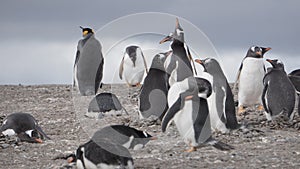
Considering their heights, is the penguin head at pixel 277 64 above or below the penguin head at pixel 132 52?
above

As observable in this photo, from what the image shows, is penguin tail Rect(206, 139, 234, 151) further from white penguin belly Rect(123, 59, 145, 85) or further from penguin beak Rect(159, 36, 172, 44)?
white penguin belly Rect(123, 59, 145, 85)

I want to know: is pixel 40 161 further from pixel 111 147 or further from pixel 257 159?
pixel 257 159

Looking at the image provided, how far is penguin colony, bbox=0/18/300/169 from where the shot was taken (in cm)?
579

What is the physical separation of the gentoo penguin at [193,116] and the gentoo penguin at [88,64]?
658cm

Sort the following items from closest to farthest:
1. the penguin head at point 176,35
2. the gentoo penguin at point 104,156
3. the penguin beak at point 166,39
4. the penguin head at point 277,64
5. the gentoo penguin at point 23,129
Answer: the gentoo penguin at point 104,156 → the gentoo penguin at point 23,129 → the penguin head at point 277,64 → the penguin head at point 176,35 → the penguin beak at point 166,39

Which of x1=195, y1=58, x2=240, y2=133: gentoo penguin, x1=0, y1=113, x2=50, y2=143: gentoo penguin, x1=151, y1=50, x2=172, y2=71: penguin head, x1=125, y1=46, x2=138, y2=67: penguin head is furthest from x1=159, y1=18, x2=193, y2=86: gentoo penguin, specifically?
x1=125, y1=46, x2=138, y2=67: penguin head

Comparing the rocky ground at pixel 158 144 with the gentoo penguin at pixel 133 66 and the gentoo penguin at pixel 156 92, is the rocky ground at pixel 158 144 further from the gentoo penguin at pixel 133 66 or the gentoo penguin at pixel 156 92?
the gentoo penguin at pixel 133 66

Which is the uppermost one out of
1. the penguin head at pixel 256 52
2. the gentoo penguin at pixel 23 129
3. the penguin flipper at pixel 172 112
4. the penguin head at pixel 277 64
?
the penguin head at pixel 256 52

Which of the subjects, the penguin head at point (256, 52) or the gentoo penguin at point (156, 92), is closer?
the gentoo penguin at point (156, 92)

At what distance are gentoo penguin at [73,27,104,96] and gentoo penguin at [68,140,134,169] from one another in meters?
7.87

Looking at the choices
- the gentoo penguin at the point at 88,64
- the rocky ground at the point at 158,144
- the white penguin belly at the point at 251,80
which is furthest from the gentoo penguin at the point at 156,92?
the gentoo penguin at the point at 88,64

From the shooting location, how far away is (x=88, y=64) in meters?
13.3

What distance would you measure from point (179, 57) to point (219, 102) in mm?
2524

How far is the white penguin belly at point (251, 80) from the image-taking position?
10211 mm
